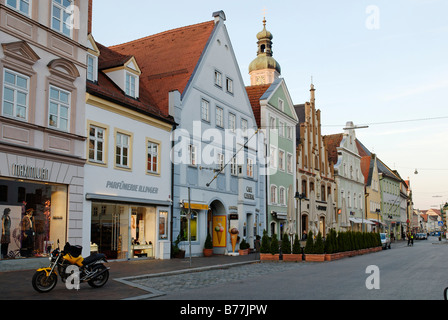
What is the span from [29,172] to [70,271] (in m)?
6.29

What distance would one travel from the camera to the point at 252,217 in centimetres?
3491

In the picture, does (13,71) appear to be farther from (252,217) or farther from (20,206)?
(252,217)

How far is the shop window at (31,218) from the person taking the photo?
17045mm

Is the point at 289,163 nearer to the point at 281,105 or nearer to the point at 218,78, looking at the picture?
the point at 281,105

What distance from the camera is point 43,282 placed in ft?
38.9

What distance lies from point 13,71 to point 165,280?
28.8ft

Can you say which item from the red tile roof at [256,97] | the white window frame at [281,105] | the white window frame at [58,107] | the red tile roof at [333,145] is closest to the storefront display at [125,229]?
the white window frame at [58,107]

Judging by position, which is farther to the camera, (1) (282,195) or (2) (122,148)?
(1) (282,195)

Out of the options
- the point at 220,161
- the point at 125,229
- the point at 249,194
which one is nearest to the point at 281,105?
the point at 249,194

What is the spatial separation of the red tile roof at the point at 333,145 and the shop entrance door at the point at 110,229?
3974cm

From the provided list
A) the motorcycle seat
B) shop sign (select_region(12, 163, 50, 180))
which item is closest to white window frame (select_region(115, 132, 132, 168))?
shop sign (select_region(12, 163, 50, 180))

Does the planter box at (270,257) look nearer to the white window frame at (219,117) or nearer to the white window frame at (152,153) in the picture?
the white window frame at (152,153)

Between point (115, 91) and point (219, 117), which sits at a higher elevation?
point (219, 117)

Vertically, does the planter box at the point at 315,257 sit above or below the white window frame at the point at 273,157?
below
